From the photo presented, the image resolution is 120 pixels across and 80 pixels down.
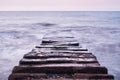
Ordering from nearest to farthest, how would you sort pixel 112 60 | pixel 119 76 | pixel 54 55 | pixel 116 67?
1. pixel 54 55
2. pixel 119 76
3. pixel 116 67
4. pixel 112 60

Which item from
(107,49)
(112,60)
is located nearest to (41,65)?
(112,60)

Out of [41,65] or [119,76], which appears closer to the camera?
[41,65]

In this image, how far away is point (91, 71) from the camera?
10.4ft

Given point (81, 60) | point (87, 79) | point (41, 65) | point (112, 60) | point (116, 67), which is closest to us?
point (87, 79)

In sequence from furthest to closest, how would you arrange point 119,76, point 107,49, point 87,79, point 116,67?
point 107,49 < point 116,67 < point 119,76 < point 87,79

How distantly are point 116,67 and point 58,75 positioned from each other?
7989mm

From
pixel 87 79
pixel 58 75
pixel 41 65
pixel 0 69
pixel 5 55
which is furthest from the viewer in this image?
pixel 5 55

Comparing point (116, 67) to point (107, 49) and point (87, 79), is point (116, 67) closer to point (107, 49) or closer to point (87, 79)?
point (107, 49)

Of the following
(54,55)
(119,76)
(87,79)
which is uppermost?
(54,55)

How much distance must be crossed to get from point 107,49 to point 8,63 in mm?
6975

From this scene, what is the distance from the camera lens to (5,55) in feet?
42.2

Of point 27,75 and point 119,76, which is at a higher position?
point 27,75

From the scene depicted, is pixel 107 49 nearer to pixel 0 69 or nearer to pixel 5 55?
pixel 5 55

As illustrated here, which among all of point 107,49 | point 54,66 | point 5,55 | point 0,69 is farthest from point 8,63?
point 54,66
